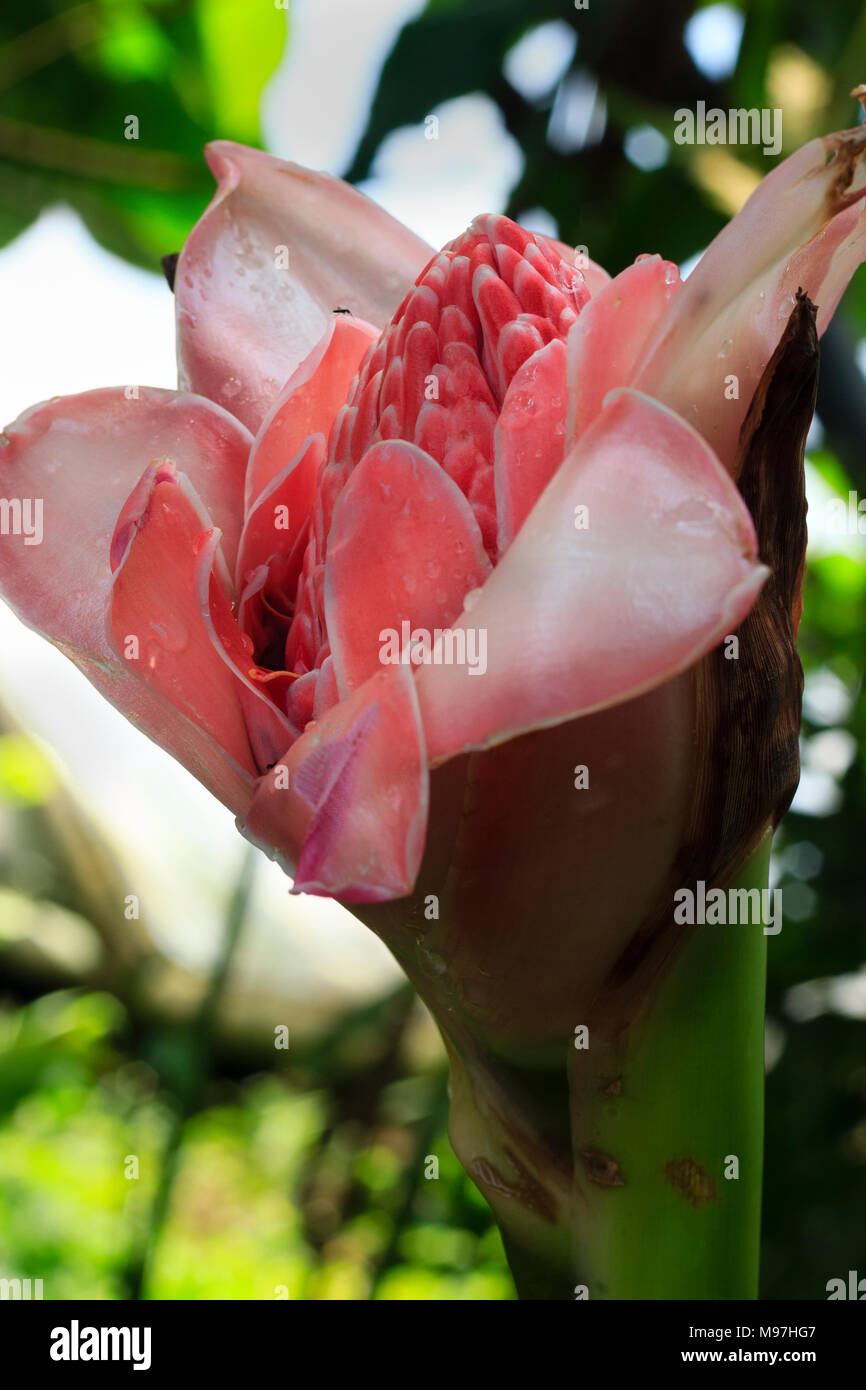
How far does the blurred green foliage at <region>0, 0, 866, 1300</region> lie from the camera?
81cm

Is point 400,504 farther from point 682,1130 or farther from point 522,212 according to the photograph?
point 522,212

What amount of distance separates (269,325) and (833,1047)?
30.9 inches

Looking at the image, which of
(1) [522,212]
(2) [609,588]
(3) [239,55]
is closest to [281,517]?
(2) [609,588]

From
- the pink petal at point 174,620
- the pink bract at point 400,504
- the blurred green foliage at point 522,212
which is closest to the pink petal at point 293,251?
the pink bract at point 400,504

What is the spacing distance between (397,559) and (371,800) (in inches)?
2.4

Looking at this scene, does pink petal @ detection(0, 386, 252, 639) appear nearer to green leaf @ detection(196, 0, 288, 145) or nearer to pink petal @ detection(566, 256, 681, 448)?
pink petal @ detection(566, 256, 681, 448)

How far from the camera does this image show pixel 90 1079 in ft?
5.41

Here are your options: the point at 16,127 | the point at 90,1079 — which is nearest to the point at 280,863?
the point at 16,127

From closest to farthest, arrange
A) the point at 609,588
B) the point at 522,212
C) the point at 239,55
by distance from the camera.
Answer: the point at 609,588 < the point at 522,212 < the point at 239,55

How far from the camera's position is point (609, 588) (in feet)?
0.60

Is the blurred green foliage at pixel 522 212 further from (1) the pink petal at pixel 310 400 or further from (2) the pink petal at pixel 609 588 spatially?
(2) the pink petal at pixel 609 588

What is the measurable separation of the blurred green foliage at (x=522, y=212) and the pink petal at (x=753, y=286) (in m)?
0.48

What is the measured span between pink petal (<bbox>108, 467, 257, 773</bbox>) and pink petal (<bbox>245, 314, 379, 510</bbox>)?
51 mm

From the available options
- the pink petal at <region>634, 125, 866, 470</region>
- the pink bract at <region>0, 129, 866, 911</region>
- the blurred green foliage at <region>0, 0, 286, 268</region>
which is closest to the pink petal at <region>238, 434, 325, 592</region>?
the pink bract at <region>0, 129, 866, 911</region>
